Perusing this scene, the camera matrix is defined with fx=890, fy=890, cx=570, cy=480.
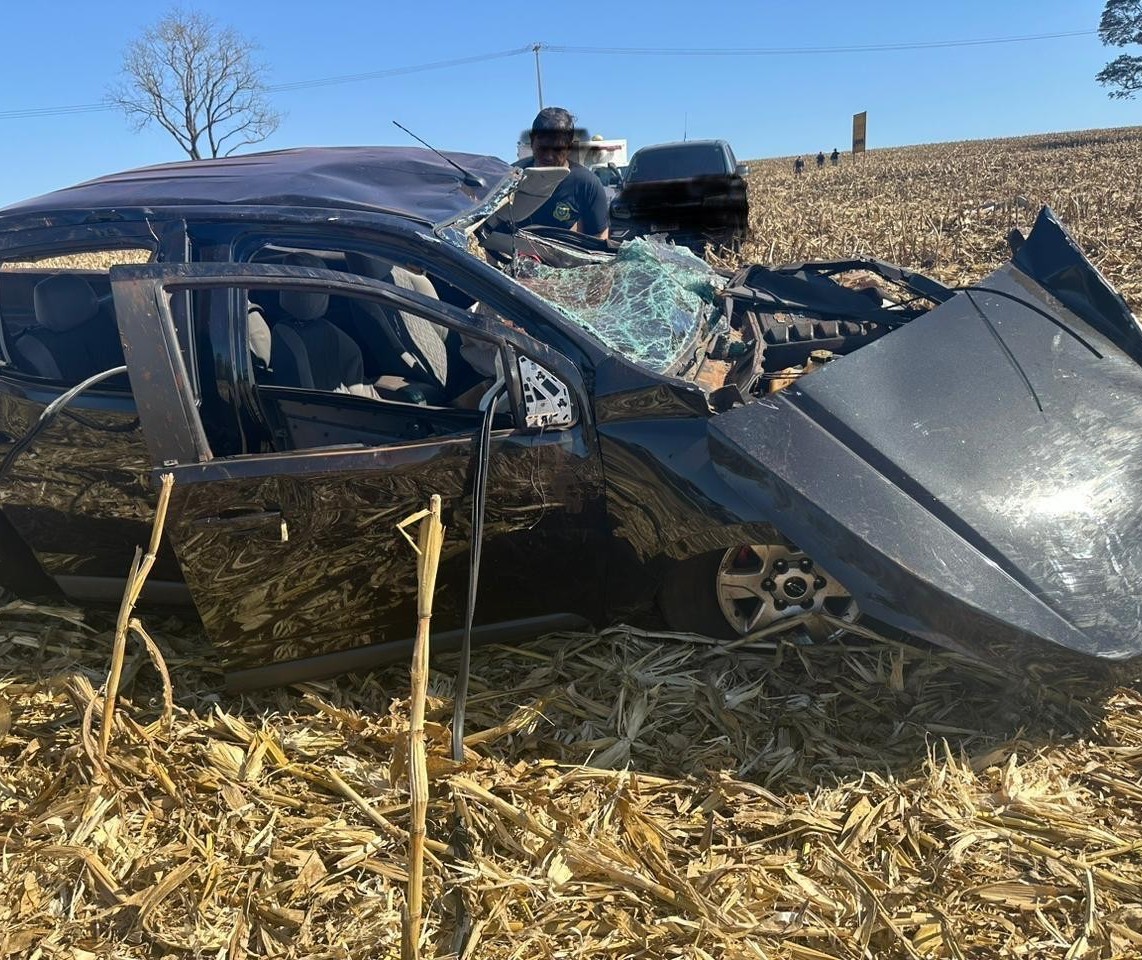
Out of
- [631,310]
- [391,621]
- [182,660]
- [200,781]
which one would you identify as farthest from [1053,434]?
[182,660]

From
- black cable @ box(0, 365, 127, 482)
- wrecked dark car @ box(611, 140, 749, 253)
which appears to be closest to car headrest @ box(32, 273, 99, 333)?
black cable @ box(0, 365, 127, 482)

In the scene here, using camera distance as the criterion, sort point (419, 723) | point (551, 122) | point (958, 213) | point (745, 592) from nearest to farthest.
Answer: point (419, 723) < point (745, 592) < point (551, 122) < point (958, 213)

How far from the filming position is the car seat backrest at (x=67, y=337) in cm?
345

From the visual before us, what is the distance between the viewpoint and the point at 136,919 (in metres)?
2.44

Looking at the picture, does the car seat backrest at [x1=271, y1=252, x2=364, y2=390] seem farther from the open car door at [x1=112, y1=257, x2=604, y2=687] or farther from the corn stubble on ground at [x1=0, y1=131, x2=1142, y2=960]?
the corn stubble on ground at [x1=0, y1=131, x2=1142, y2=960]

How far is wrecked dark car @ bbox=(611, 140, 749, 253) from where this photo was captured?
9508mm

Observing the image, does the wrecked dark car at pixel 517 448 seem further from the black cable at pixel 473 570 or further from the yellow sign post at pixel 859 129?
the yellow sign post at pixel 859 129

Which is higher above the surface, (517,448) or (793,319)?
(793,319)

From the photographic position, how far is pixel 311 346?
11.4 feet

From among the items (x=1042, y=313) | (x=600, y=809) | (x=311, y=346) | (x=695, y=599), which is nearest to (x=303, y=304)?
(x=311, y=346)

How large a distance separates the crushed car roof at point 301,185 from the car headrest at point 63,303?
30cm

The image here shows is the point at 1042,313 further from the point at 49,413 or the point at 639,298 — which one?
the point at 49,413

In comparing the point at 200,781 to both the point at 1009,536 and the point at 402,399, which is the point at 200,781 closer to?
the point at 402,399

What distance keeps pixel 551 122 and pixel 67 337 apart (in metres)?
3.63
